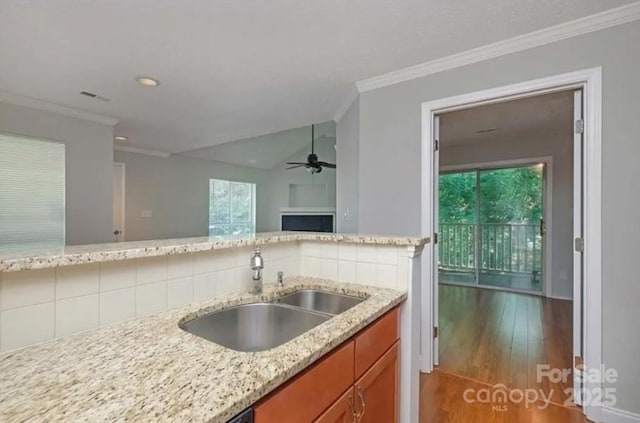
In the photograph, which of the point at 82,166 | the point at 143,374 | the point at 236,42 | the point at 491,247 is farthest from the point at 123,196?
the point at 491,247

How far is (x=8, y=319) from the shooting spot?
0.79 metres

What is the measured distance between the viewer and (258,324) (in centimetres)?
131

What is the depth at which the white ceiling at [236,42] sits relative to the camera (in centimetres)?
174

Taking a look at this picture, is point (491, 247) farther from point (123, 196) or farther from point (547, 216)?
point (123, 196)

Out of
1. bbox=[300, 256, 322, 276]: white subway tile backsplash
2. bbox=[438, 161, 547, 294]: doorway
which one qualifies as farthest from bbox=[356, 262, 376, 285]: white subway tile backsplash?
bbox=[438, 161, 547, 294]: doorway

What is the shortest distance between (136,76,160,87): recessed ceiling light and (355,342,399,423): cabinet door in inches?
114

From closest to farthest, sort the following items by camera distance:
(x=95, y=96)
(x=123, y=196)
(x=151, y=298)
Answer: (x=151, y=298)
(x=95, y=96)
(x=123, y=196)

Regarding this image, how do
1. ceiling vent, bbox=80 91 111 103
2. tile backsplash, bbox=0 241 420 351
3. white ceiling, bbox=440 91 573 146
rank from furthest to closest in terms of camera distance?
1. white ceiling, bbox=440 91 573 146
2. ceiling vent, bbox=80 91 111 103
3. tile backsplash, bbox=0 241 420 351

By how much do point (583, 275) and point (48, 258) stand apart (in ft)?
8.49

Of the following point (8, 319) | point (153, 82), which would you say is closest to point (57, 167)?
point (153, 82)

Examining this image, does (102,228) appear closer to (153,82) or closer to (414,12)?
(153,82)

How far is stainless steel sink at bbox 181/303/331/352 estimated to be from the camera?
119 centimetres

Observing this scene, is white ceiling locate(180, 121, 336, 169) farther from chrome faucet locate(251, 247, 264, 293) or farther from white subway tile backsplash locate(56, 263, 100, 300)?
white subway tile backsplash locate(56, 263, 100, 300)

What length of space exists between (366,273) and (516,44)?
6.05ft
